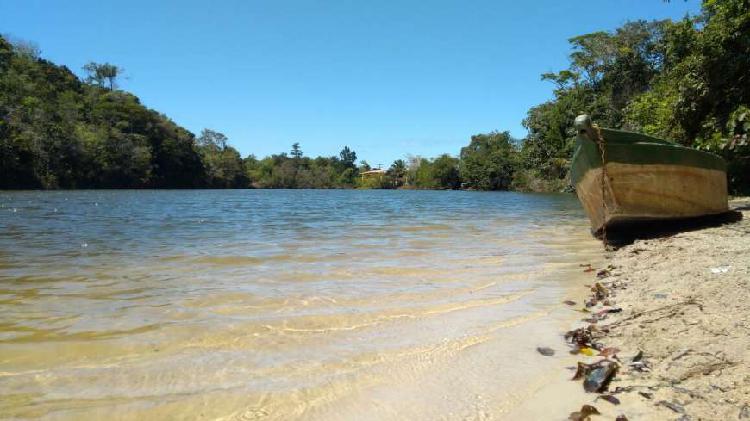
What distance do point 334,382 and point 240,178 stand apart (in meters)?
97.3

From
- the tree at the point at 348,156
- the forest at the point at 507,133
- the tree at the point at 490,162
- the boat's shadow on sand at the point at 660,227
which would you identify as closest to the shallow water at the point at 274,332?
the boat's shadow on sand at the point at 660,227

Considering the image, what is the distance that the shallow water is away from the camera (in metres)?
2.14

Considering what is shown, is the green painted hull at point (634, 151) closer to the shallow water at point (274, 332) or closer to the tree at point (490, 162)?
the shallow water at point (274, 332)

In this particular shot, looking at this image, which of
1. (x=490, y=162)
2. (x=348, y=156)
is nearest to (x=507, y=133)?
(x=490, y=162)

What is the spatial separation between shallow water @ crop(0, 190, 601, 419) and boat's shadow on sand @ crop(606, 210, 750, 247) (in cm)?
127

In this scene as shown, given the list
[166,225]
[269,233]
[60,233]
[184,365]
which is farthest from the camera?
[166,225]

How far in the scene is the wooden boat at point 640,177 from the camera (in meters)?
6.29

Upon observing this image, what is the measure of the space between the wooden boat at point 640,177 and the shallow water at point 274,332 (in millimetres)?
1020

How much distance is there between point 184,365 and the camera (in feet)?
8.43

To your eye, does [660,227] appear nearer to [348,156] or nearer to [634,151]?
[634,151]

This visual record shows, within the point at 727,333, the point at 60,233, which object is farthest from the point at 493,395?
the point at 60,233

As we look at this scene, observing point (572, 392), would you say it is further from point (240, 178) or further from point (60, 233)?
point (240, 178)

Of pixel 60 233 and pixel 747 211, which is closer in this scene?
pixel 747 211

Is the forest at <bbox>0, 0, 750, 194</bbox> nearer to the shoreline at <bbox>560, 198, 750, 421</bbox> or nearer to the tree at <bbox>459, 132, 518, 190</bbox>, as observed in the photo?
the tree at <bbox>459, 132, 518, 190</bbox>
